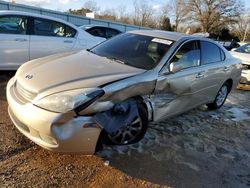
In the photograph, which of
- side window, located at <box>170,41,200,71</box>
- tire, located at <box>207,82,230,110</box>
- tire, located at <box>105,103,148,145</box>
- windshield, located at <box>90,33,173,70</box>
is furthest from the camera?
tire, located at <box>207,82,230,110</box>

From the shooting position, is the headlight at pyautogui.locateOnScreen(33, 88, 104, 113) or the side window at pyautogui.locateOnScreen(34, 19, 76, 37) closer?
the headlight at pyautogui.locateOnScreen(33, 88, 104, 113)

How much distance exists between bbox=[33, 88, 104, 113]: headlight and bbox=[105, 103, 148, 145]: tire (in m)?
0.63

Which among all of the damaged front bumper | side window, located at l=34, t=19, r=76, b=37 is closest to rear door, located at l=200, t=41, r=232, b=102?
the damaged front bumper

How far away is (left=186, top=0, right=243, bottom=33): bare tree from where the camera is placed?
2079 inches

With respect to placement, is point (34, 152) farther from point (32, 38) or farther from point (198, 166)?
point (32, 38)

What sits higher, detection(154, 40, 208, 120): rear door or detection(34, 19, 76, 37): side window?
detection(34, 19, 76, 37): side window

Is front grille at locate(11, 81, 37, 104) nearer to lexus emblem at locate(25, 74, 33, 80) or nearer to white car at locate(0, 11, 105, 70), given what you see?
lexus emblem at locate(25, 74, 33, 80)

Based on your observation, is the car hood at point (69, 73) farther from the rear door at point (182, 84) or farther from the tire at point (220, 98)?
the tire at point (220, 98)

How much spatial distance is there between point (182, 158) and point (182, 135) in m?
0.74

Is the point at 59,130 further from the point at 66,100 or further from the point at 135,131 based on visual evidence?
the point at 135,131

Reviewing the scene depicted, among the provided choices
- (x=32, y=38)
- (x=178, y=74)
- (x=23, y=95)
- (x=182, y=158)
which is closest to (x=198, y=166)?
(x=182, y=158)

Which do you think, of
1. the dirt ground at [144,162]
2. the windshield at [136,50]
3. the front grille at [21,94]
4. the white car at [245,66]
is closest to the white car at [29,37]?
the dirt ground at [144,162]

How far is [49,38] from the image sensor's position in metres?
6.75

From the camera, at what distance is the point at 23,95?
340 cm
